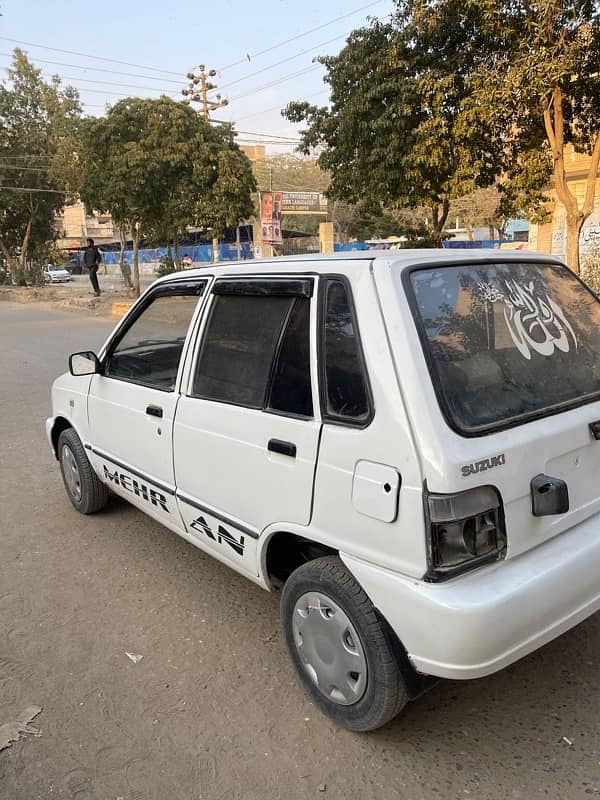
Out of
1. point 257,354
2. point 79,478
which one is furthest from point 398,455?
point 79,478

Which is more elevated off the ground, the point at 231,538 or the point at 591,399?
the point at 591,399

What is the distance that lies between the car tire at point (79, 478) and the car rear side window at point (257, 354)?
5.29 feet

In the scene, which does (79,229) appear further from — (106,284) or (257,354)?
(257,354)

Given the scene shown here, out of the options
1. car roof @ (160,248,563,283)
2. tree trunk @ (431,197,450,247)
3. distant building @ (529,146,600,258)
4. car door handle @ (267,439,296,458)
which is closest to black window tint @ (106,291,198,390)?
car roof @ (160,248,563,283)

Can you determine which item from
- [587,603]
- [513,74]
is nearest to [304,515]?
[587,603]

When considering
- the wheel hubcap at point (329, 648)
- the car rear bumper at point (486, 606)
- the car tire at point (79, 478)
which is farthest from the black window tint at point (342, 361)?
the car tire at point (79, 478)

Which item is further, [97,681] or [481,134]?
[481,134]

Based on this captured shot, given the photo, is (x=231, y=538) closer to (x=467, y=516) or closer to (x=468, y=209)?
A: (x=467, y=516)

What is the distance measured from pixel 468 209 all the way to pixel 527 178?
90.4 feet

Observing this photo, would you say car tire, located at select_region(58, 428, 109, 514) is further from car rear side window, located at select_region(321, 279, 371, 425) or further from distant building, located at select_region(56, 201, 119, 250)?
distant building, located at select_region(56, 201, 119, 250)

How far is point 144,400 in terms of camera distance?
3.35 m

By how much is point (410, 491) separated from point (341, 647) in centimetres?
74

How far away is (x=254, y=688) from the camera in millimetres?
2666

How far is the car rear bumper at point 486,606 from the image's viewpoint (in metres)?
1.93
